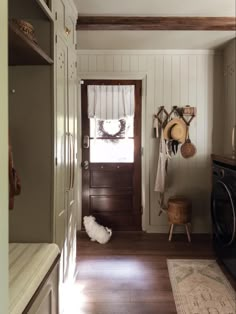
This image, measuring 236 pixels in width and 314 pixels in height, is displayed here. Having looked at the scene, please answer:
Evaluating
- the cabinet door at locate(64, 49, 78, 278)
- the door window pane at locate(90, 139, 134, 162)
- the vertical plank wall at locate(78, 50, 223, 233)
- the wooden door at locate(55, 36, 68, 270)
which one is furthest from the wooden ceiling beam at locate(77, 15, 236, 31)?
the door window pane at locate(90, 139, 134, 162)

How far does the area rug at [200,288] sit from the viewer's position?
2.52 metres

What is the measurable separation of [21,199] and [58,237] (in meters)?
0.37

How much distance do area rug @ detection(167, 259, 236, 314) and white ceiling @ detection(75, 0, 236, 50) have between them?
2.46m

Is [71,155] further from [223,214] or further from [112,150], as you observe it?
[112,150]

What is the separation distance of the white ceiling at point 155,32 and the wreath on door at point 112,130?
990 millimetres

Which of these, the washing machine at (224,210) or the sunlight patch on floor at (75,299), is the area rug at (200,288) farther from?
the sunlight patch on floor at (75,299)

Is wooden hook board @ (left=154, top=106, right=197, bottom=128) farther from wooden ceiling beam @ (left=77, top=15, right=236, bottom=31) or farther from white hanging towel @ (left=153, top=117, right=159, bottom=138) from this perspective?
wooden ceiling beam @ (left=77, top=15, right=236, bottom=31)

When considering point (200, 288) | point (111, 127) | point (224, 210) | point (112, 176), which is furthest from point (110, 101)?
point (200, 288)

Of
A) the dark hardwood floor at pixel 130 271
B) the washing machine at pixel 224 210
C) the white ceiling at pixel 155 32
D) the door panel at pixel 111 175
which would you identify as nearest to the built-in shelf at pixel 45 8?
the white ceiling at pixel 155 32

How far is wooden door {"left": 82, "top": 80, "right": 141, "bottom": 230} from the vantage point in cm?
445

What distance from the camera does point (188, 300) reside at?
263cm

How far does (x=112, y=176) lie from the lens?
14.8 ft

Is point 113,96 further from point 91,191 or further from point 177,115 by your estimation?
point 91,191

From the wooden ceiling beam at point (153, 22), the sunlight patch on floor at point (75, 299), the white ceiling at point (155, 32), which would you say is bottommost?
the sunlight patch on floor at point (75, 299)
